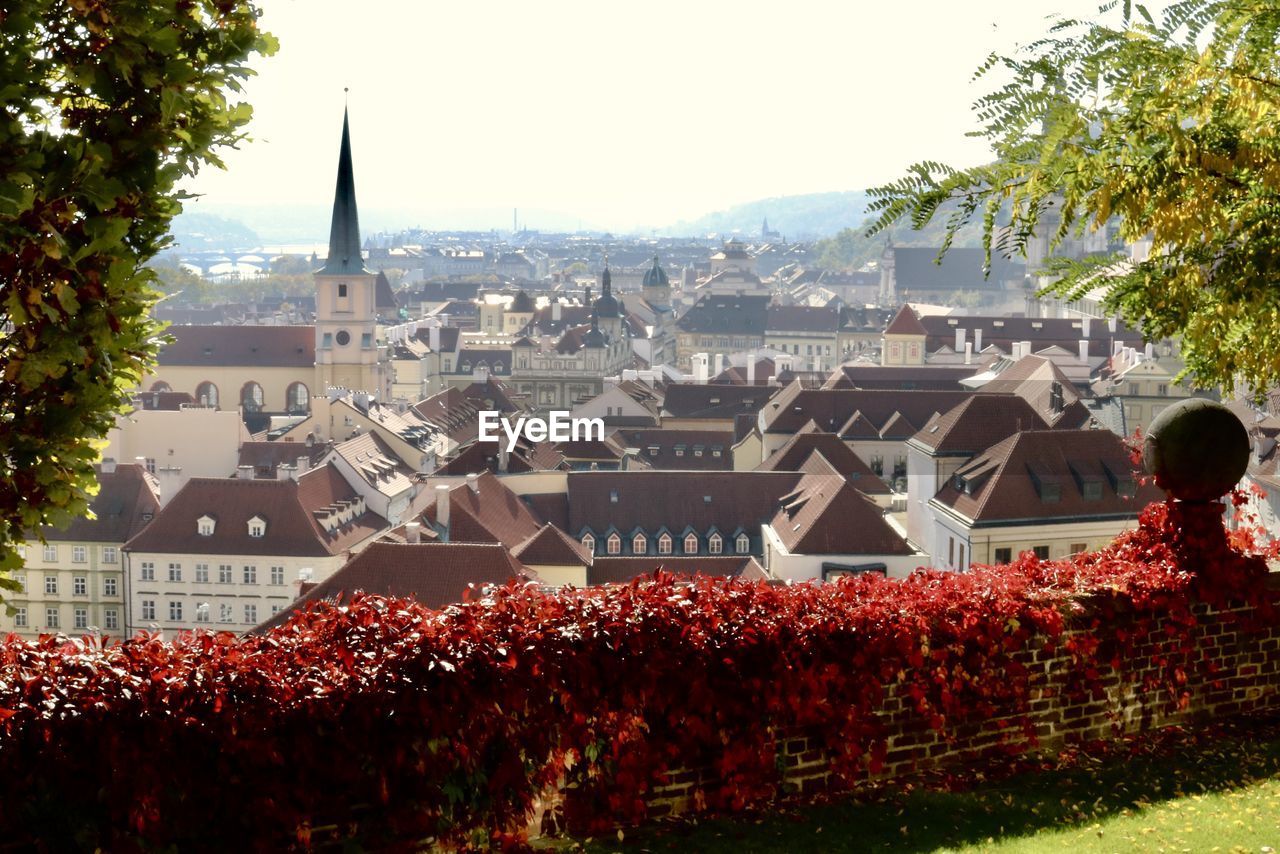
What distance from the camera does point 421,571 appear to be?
800 inches

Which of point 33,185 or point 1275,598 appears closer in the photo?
point 33,185

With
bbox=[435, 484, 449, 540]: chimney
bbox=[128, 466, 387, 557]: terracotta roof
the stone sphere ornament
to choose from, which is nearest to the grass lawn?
the stone sphere ornament

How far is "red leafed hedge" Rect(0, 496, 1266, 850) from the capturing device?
3918 mm

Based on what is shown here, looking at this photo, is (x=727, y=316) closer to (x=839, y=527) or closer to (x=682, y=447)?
(x=682, y=447)

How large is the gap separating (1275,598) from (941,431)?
25.0 m

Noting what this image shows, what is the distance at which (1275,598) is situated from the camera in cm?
616

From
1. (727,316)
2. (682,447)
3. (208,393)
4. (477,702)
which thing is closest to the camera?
(477,702)

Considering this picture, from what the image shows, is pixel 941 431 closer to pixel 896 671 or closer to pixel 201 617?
pixel 201 617

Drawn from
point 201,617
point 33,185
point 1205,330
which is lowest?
point 201,617

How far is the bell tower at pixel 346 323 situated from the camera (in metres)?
73.8

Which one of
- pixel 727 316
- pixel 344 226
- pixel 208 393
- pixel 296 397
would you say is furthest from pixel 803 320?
pixel 208 393

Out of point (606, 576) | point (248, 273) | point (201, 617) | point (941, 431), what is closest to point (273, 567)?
point (201, 617)

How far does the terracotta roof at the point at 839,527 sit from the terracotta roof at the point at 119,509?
12655 millimetres

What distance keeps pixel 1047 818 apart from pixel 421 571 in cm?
1589
